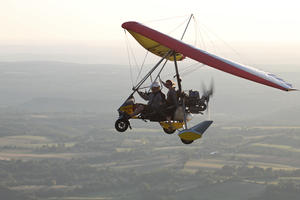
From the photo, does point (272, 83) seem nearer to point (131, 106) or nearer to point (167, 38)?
point (167, 38)

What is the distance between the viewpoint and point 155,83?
23.8 metres

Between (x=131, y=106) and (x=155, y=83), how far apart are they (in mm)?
1760

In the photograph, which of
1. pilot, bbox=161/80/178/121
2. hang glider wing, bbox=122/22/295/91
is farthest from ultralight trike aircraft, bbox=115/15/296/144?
pilot, bbox=161/80/178/121

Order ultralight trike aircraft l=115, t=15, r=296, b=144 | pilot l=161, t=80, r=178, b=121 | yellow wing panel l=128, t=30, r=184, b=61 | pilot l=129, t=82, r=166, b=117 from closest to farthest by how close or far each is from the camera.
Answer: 1. ultralight trike aircraft l=115, t=15, r=296, b=144
2. pilot l=161, t=80, r=178, b=121
3. pilot l=129, t=82, r=166, b=117
4. yellow wing panel l=128, t=30, r=184, b=61

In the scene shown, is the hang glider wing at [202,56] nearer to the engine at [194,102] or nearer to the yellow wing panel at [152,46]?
the yellow wing panel at [152,46]

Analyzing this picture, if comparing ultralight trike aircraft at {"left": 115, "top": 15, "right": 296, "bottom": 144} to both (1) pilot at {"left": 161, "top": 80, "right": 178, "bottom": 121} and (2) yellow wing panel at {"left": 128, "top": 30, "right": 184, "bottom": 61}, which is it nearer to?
(2) yellow wing panel at {"left": 128, "top": 30, "right": 184, "bottom": 61}

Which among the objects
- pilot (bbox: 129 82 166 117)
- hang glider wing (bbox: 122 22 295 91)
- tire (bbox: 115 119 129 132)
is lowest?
tire (bbox: 115 119 129 132)

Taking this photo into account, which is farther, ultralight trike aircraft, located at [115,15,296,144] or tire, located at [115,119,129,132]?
tire, located at [115,119,129,132]

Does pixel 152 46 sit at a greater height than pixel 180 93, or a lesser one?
greater

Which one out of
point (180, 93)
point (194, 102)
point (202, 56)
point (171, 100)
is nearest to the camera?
point (202, 56)

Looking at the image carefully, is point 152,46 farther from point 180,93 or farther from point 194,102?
point 194,102

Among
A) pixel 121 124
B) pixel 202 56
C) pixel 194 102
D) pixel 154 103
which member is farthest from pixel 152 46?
pixel 202 56

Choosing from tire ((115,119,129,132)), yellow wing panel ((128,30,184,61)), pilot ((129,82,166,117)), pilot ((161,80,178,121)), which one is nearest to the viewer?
pilot ((161,80,178,121))

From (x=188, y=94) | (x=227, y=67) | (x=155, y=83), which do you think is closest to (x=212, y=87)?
(x=188, y=94)
